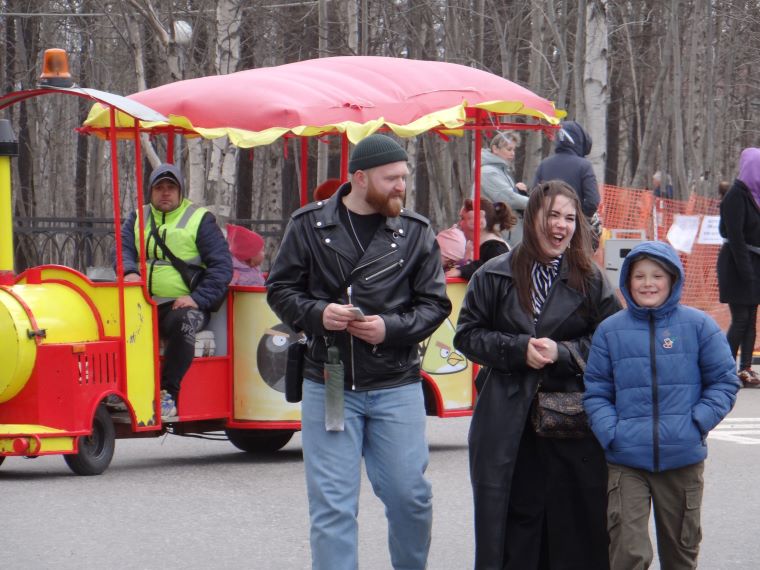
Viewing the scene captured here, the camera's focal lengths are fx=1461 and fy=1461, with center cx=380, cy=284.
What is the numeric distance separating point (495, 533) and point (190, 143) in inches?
522

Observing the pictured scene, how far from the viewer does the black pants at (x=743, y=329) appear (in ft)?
41.5

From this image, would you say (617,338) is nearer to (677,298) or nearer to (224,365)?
(677,298)

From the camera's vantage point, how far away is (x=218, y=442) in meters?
10.5

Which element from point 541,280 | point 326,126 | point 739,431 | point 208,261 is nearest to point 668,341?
point 541,280

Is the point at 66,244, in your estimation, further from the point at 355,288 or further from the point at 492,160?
the point at 355,288

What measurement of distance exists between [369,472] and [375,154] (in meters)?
1.15

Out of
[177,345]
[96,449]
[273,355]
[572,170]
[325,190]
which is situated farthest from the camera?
[572,170]

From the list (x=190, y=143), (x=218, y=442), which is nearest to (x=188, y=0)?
(x=190, y=143)

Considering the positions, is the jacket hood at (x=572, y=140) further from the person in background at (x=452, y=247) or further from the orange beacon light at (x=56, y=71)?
the orange beacon light at (x=56, y=71)

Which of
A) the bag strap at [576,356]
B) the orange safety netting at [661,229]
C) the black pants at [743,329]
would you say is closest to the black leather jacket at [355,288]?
the bag strap at [576,356]

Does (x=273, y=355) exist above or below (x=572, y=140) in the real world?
below

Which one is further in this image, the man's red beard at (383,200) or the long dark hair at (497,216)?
the long dark hair at (497,216)

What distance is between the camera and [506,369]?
511 cm

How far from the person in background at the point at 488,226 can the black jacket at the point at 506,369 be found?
176 inches
